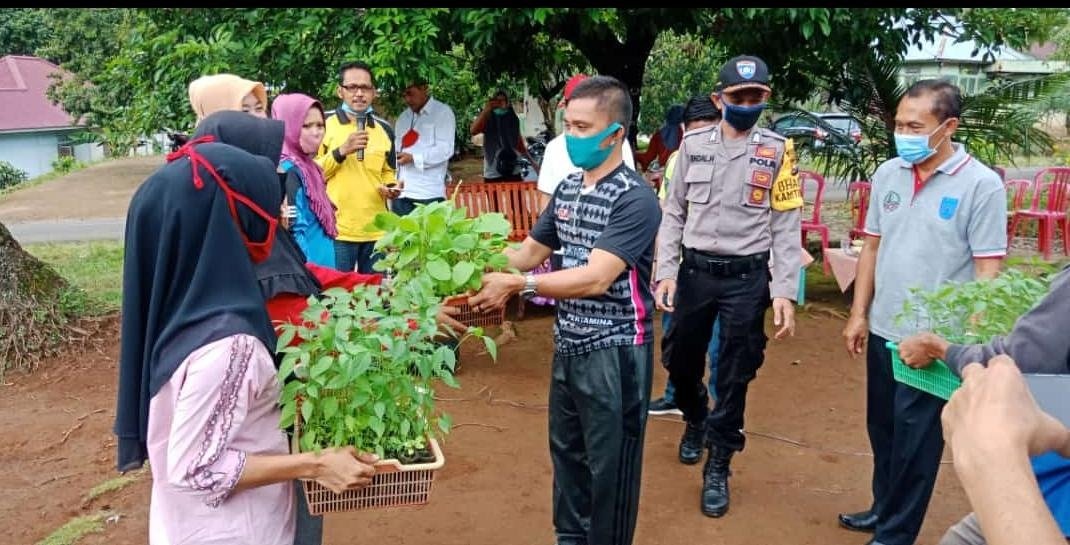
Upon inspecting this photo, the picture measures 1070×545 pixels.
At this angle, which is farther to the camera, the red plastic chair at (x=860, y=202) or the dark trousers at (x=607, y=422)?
the red plastic chair at (x=860, y=202)

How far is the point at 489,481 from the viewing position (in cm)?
427

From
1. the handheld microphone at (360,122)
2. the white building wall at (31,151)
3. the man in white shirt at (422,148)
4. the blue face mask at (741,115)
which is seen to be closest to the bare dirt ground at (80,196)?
the white building wall at (31,151)

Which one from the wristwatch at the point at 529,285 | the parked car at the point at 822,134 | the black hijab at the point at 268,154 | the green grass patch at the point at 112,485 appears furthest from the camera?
the parked car at the point at 822,134

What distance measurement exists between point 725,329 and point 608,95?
4.73 ft

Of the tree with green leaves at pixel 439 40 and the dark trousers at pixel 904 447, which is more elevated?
the tree with green leaves at pixel 439 40

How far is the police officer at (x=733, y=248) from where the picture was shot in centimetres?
381

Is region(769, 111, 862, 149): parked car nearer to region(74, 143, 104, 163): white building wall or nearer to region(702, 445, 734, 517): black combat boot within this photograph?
region(702, 445, 734, 517): black combat boot

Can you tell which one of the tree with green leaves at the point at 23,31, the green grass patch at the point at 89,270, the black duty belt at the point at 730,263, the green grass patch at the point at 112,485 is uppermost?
the tree with green leaves at the point at 23,31

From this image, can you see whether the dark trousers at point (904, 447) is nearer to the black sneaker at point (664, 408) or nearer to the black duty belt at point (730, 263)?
the black duty belt at point (730, 263)

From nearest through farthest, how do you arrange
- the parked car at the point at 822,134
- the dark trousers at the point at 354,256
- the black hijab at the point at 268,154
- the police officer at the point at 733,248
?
the black hijab at the point at 268,154
the police officer at the point at 733,248
the dark trousers at the point at 354,256
the parked car at the point at 822,134

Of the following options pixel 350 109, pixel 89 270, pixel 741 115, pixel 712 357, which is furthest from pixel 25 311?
pixel 741 115

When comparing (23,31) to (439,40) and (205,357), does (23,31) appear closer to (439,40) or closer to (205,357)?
(439,40)

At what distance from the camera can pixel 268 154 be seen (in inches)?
90.8

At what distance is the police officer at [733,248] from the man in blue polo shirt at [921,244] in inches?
18.3
